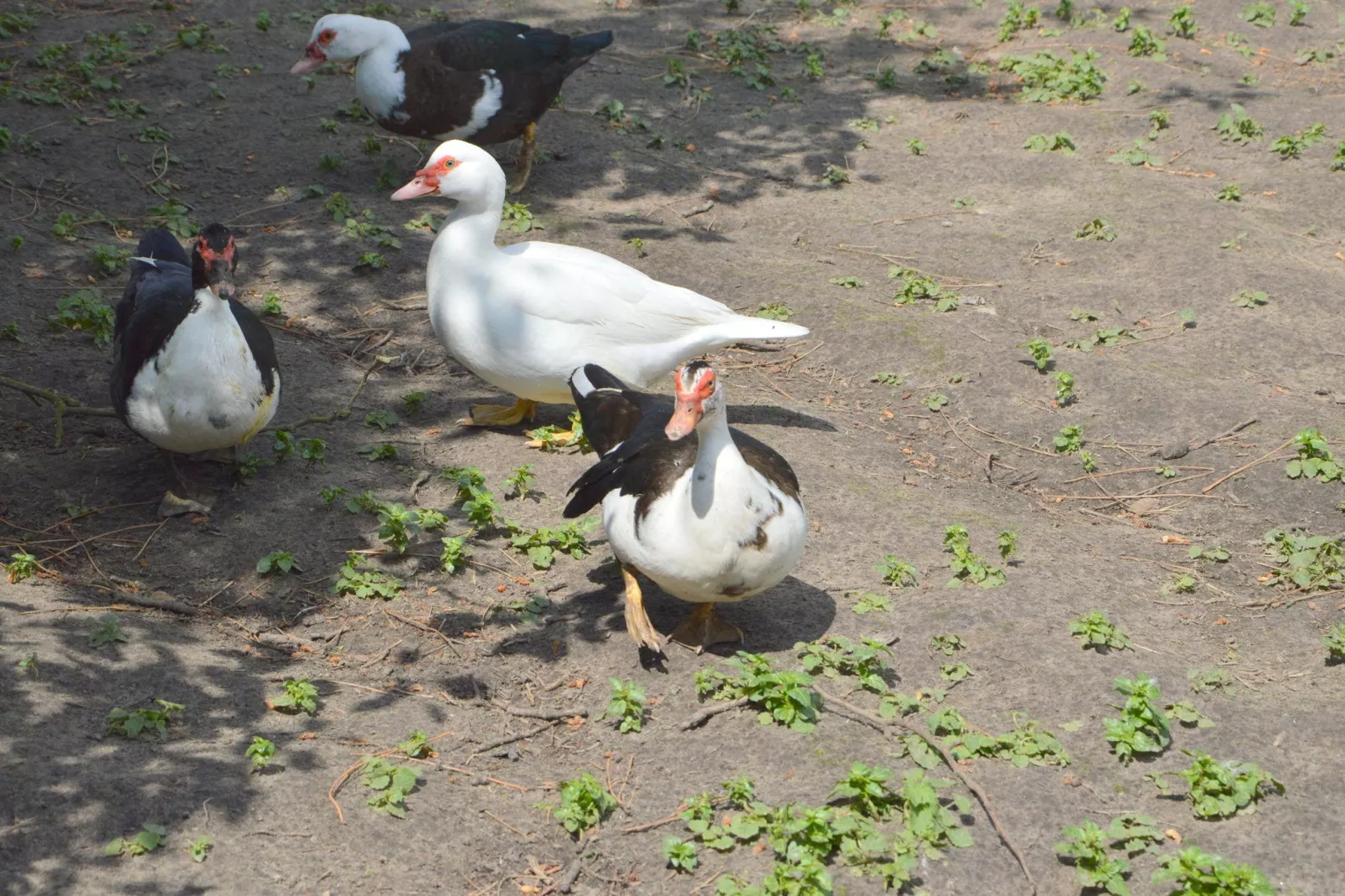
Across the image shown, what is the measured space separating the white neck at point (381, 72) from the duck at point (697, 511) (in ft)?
14.0

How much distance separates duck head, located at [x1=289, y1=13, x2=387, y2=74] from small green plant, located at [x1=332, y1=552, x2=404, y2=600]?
4.51 meters

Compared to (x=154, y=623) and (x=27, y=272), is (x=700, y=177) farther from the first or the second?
(x=154, y=623)

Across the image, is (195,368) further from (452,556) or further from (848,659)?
(848,659)

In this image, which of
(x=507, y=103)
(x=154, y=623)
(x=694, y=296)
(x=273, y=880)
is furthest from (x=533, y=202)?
(x=273, y=880)

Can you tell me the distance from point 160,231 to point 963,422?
155 inches

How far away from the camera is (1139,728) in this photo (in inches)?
148

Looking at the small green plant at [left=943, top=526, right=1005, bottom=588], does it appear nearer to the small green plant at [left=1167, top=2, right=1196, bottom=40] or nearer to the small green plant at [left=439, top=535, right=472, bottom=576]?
the small green plant at [left=439, top=535, right=472, bottom=576]

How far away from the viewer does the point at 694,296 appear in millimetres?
5934

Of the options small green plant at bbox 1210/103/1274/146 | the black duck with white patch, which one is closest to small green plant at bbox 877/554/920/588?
the black duck with white patch

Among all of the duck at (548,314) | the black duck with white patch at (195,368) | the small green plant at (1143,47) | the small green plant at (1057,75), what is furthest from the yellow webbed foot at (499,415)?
the small green plant at (1143,47)

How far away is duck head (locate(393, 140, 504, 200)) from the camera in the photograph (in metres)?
A: 6.02

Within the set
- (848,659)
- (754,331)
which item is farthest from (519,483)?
(848,659)

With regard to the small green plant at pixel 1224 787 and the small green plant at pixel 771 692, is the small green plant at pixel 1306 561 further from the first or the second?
the small green plant at pixel 771 692

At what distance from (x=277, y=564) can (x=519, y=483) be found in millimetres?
1118
